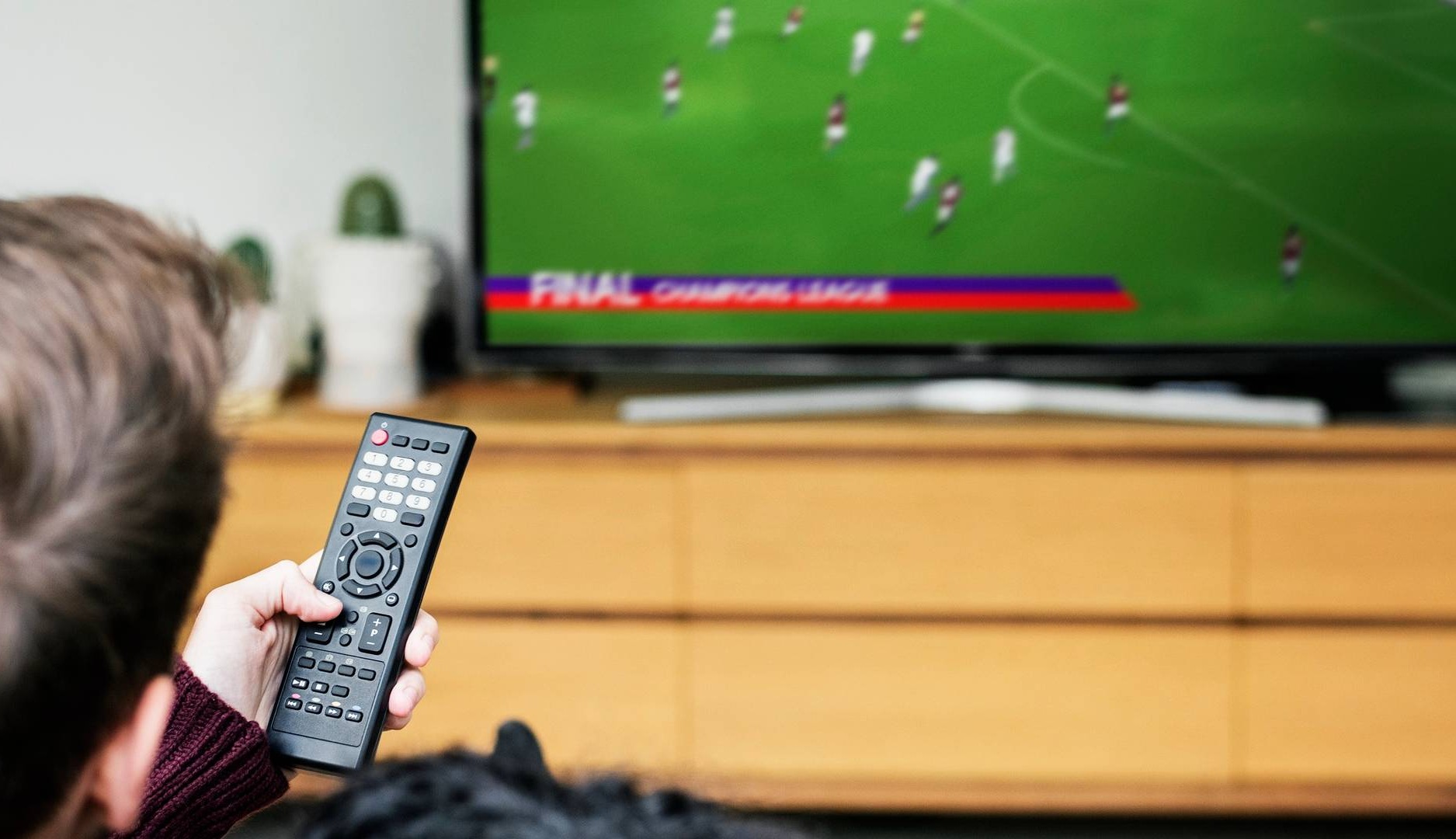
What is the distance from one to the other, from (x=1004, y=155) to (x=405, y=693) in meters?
1.33

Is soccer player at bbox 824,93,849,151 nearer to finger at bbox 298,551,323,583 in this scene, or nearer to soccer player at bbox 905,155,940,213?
soccer player at bbox 905,155,940,213

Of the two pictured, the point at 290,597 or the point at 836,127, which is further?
the point at 836,127

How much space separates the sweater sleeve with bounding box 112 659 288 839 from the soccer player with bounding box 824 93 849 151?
1.33 metres

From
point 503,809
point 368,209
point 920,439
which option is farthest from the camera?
point 368,209

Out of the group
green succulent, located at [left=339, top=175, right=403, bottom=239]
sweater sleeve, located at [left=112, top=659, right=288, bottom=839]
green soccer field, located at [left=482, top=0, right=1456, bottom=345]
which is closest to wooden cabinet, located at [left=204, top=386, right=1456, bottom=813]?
green soccer field, located at [left=482, top=0, right=1456, bottom=345]

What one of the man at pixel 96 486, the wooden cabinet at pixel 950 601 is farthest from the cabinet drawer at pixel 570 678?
the man at pixel 96 486

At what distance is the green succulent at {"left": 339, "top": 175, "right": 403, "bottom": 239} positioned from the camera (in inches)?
77.7

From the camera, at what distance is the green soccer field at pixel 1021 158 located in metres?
1.82

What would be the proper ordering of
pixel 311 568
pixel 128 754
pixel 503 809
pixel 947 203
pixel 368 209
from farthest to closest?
Answer: pixel 368 209, pixel 947 203, pixel 311 568, pixel 128 754, pixel 503 809

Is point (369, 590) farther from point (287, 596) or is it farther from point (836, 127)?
point (836, 127)

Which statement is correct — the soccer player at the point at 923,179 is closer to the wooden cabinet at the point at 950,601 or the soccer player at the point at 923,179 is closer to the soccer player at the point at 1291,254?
the wooden cabinet at the point at 950,601

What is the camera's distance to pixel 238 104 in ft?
7.00

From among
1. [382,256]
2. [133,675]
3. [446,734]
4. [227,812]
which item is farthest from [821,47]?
[133,675]

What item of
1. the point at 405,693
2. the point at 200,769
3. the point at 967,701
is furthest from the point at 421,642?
the point at 967,701
